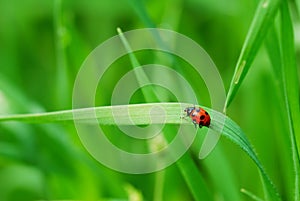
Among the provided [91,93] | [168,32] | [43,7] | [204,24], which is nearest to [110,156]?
[91,93]

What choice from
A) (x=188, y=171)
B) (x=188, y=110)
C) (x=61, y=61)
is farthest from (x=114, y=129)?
(x=188, y=110)

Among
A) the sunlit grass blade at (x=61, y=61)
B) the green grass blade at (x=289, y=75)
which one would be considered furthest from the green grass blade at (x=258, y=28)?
the sunlit grass blade at (x=61, y=61)

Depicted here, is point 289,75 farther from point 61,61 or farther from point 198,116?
point 61,61

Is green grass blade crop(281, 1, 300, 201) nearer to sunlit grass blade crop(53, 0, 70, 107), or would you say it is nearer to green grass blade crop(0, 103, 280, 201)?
green grass blade crop(0, 103, 280, 201)

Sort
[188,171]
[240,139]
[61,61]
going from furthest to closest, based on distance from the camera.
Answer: [61,61], [188,171], [240,139]

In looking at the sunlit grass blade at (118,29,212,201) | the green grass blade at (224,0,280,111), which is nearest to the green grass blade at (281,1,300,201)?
the green grass blade at (224,0,280,111)

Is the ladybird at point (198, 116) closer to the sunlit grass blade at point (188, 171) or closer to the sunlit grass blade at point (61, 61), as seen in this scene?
the sunlit grass blade at point (188, 171)
